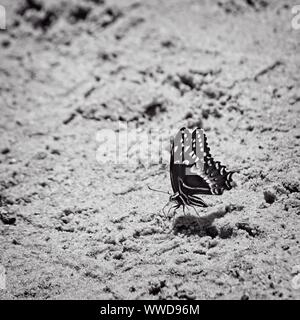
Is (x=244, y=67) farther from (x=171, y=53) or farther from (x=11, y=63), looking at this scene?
(x=11, y=63)

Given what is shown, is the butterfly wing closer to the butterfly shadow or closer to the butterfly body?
the butterfly body

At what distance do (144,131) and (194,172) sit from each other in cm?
56

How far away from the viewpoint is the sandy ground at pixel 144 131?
71.0 inches

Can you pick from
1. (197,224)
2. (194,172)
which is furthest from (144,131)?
(197,224)

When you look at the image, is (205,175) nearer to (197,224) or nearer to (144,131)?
(197,224)

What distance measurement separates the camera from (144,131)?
2584 millimetres

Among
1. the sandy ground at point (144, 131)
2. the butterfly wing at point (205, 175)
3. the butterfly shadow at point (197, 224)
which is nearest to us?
the sandy ground at point (144, 131)

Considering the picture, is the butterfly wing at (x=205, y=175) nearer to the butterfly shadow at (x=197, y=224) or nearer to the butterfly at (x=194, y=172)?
the butterfly at (x=194, y=172)

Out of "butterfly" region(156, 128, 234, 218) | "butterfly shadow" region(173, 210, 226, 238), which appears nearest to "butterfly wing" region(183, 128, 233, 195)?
"butterfly" region(156, 128, 234, 218)

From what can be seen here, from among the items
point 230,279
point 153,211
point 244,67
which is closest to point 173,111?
point 244,67

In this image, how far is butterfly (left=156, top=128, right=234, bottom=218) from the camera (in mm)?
2064

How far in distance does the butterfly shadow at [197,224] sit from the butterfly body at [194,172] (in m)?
0.08

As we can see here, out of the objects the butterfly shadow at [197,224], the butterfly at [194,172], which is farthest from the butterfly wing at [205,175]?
the butterfly shadow at [197,224]

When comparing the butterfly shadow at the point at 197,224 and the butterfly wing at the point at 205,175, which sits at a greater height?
the butterfly wing at the point at 205,175
